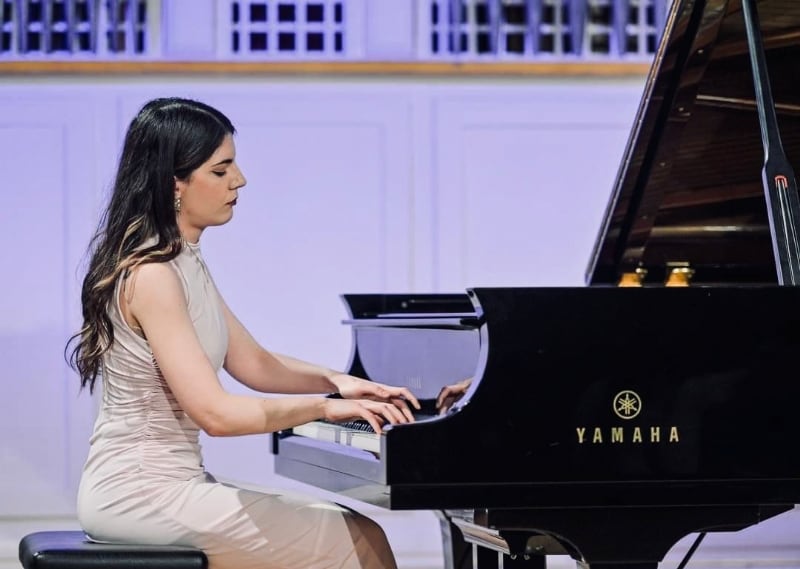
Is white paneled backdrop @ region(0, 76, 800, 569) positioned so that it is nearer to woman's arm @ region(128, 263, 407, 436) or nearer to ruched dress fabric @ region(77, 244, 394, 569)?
ruched dress fabric @ region(77, 244, 394, 569)

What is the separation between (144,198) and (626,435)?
0.96 meters

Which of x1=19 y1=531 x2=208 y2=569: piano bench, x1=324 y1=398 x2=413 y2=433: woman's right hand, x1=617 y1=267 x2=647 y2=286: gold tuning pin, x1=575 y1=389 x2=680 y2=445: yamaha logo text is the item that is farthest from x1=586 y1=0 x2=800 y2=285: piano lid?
x1=19 y1=531 x2=208 y2=569: piano bench

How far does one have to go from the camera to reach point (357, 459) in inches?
91.4

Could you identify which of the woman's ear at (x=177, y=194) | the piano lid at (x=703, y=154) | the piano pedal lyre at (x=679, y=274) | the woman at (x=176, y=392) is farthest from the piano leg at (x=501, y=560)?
the woman's ear at (x=177, y=194)

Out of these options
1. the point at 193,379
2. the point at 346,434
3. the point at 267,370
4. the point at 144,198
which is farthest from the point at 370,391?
the point at 144,198

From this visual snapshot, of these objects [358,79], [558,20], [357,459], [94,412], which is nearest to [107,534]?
[357,459]

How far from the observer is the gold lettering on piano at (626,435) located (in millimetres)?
2141

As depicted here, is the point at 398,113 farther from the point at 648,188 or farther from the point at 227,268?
the point at 648,188

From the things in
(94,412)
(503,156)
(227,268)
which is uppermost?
(503,156)

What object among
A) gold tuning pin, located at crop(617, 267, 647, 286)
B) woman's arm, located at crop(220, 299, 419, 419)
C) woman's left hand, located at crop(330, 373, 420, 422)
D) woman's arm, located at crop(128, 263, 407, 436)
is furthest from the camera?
gold tuning pin, located at crop(617, 267, 647, 286)

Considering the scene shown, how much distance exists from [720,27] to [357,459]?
1.24 metres

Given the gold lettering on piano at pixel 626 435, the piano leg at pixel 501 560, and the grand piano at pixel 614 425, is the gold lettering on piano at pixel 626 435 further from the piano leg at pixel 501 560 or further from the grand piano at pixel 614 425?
the piano leg at pixel 501 560

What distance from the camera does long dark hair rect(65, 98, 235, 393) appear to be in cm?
236

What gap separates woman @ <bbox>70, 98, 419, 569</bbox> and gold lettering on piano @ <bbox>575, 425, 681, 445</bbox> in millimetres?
315
